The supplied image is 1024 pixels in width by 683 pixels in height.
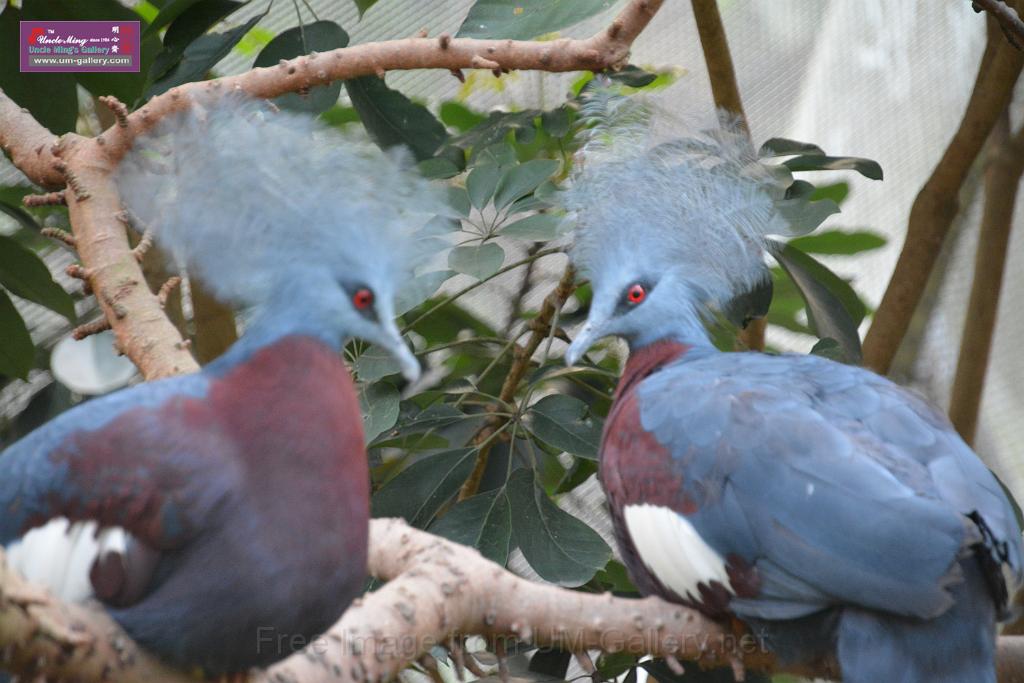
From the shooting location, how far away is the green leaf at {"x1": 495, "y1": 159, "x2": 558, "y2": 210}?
1.60 metres

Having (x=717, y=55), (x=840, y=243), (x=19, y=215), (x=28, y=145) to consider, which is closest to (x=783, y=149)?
(x=840, y=243)

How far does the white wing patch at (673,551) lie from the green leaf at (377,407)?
374 mm

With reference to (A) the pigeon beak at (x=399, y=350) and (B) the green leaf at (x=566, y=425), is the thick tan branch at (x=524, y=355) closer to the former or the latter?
(B) the green leaf at (x=566, y=425)

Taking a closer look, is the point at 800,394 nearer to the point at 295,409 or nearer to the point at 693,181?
the point at 693,181

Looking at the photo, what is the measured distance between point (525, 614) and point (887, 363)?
4.22 ft

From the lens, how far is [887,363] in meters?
2.21

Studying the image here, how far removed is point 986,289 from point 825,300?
0.83 metres

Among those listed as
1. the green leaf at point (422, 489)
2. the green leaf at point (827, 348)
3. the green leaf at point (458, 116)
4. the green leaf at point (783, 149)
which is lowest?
the green leaf at point (422, 489)

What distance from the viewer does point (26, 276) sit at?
176 cm

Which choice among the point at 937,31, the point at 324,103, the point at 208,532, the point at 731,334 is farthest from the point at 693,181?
the point at 937,31

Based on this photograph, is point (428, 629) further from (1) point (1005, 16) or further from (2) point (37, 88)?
(2) point (37, 88)

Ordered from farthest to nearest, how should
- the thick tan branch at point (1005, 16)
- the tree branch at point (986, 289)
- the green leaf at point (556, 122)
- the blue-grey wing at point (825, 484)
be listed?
1. the tree branch at point (986, 289)
2. the green leaf at point (556, 122)
3. the thick tan branch at point (1005, 16)
4. the blue-grey wing at point (825, 484)

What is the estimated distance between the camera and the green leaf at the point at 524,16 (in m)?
1.46

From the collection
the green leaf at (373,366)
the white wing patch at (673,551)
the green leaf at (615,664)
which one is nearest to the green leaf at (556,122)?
the green leaf at (373,366)
